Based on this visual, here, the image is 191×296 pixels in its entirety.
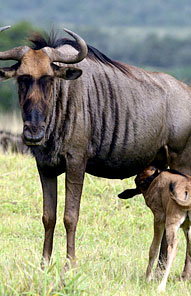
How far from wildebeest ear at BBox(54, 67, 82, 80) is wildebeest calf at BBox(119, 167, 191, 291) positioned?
1.31 m

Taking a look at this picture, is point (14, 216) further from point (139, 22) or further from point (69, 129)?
point (139, 22)

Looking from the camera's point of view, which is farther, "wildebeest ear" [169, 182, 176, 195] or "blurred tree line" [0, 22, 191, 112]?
"blurred tree line" [0, 22, 191, 112]

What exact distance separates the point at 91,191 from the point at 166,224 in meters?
4.11

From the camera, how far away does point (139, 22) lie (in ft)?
602

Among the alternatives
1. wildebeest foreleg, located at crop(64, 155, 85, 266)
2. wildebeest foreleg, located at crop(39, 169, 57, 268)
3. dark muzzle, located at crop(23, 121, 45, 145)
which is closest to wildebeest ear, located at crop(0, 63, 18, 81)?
dark muzzle, located at crop(23, 121, 45, 145)

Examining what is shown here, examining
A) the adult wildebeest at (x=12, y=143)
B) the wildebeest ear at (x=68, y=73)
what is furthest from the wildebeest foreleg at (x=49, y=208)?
the adult wildebeest at (x=12, y=143)

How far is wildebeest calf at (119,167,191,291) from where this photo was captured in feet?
19.7

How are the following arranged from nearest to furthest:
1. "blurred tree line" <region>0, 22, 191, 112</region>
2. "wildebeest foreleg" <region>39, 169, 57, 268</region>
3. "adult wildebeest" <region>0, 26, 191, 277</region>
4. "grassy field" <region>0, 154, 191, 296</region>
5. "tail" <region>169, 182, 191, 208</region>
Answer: "grassy field" <region>0, 154, 191, 296</region> → "tail" <region>169, 182, 191, 208</region> → "adult wildebeest" <region>0, 26, 191, 277</region> → "wildebeest foreleg" <region>39, 169, 57, 268</region> → "blurred tree line" <region>0, 22, 191, 112</region>

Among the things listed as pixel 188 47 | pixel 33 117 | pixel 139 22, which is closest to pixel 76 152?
pixel 33 117

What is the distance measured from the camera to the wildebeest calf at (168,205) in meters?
6.00

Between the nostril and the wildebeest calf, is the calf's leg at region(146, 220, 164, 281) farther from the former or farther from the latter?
the nostril

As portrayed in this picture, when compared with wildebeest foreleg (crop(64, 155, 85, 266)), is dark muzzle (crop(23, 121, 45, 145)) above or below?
above

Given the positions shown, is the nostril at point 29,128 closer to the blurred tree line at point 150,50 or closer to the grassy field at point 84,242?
the grassy field at point 84,242

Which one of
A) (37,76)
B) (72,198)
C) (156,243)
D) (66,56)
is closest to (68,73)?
(66,56)
